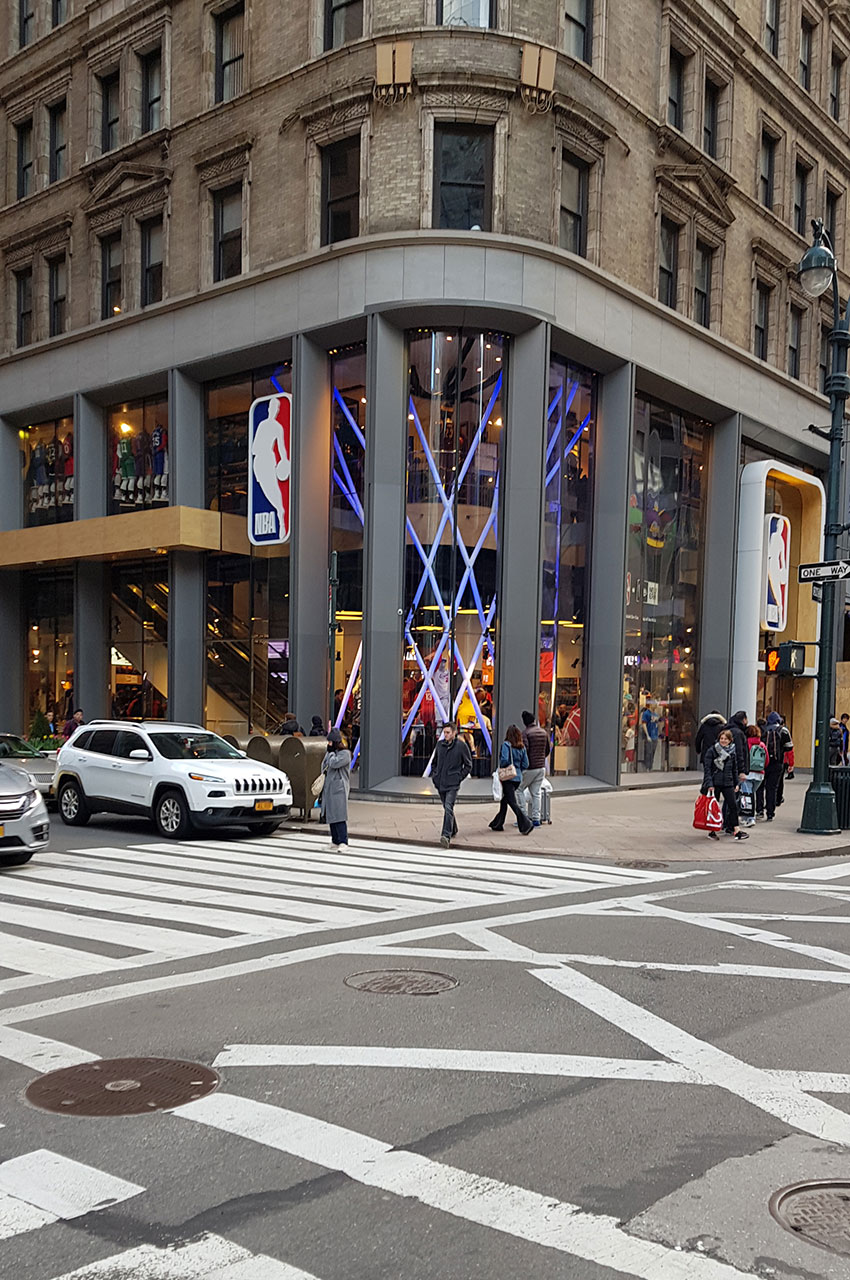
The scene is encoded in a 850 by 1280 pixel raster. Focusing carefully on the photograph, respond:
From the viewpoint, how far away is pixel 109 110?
102 ft

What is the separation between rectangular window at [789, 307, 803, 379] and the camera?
3450 centimetres

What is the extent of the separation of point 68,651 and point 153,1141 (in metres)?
29.9

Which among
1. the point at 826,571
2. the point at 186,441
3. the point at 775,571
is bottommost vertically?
the point at 826,571

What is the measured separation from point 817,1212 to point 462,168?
2294 centimetres

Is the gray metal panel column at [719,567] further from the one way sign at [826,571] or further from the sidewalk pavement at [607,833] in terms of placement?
the one way sign at [826,571]

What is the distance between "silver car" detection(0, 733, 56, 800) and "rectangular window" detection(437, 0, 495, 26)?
55.5 ft

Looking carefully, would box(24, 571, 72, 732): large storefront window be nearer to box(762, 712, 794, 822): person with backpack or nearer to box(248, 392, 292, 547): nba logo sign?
box(248, 392, 292, 547): nba logo sign

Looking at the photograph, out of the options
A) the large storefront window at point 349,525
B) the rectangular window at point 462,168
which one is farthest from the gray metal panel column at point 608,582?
the large storefront window at point 349,525

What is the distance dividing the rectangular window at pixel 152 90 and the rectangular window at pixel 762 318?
1717 cm

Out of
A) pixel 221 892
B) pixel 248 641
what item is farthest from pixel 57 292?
pixel 221 892

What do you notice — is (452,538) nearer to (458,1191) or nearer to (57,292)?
(57,292)

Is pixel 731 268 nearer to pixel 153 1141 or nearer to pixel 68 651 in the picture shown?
pixel 68 651

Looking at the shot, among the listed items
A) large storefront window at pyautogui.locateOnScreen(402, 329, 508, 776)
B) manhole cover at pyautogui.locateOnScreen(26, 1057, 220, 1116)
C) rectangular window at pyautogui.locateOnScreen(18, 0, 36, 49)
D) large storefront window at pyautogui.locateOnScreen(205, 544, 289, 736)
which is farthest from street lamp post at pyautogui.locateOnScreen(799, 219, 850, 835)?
rectangular window at pyautogui.locateOnScreen(18, 0, 36, 49)

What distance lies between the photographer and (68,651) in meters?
33.3
